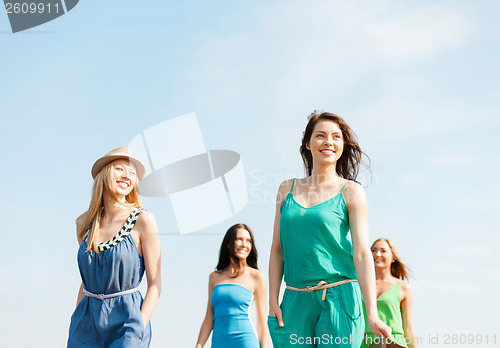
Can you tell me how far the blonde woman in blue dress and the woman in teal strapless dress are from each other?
3621 mm

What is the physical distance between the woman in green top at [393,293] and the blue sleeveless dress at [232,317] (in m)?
1.65

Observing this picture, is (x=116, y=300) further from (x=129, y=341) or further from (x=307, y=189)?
(x=307, y=189)

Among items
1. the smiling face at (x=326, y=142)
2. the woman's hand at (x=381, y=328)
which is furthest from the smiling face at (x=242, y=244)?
the woman's hand at (x=381, y=328)

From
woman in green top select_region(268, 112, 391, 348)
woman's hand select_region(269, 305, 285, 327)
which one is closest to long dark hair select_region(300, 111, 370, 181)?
woman in green top select_region(268, 112, 391, 348)

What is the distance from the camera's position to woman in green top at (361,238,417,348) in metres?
8.72

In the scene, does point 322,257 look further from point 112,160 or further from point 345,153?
point 112,160

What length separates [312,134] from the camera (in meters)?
5.29

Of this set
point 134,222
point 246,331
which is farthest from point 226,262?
point 134,222

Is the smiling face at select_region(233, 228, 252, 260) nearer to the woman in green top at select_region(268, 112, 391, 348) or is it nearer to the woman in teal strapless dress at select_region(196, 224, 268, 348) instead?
the woman in teal strapless dress at select_region(196, 224, 268, 348)

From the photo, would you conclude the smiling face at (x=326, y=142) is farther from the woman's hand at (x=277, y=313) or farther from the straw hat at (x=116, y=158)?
the straw hat at (x=116, y=158)

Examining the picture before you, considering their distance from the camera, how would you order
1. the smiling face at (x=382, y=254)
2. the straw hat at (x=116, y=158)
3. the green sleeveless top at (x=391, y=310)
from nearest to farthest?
the straw hat at (x=116, y=158) < the green sleeveless top at (x=391, y=310) < the smiling face at (x=382, y=254)

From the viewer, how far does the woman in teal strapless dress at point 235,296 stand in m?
8.71

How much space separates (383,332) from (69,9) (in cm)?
574

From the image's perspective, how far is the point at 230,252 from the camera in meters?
9.32
